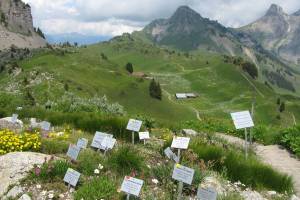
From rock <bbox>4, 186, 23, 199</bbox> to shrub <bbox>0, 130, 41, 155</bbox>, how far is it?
2.89 metres

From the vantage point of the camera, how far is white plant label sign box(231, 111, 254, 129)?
16375 mm

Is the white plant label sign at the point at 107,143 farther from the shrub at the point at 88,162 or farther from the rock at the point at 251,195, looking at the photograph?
the rock at the point at 251,195

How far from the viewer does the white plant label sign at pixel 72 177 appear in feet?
39.1

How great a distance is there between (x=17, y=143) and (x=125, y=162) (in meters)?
3.97

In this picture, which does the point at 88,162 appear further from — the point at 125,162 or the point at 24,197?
the point at 24,197

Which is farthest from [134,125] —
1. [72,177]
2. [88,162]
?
[72,177]

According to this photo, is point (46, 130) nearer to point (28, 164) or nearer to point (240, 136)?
point (28, 164)

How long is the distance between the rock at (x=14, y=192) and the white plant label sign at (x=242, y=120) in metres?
7.85

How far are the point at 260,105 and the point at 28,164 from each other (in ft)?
630

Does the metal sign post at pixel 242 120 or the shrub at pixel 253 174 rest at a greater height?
the metal sign post at pixel 242 120

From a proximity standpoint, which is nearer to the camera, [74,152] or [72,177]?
[72,177]

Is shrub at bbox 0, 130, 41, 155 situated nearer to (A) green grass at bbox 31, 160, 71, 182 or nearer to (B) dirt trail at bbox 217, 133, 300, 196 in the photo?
(A) green grass at bbox 31, 160, 71, 182

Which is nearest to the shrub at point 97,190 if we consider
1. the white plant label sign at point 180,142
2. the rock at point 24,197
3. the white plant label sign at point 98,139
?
the rock at point 24,197

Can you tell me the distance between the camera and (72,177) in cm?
1204
